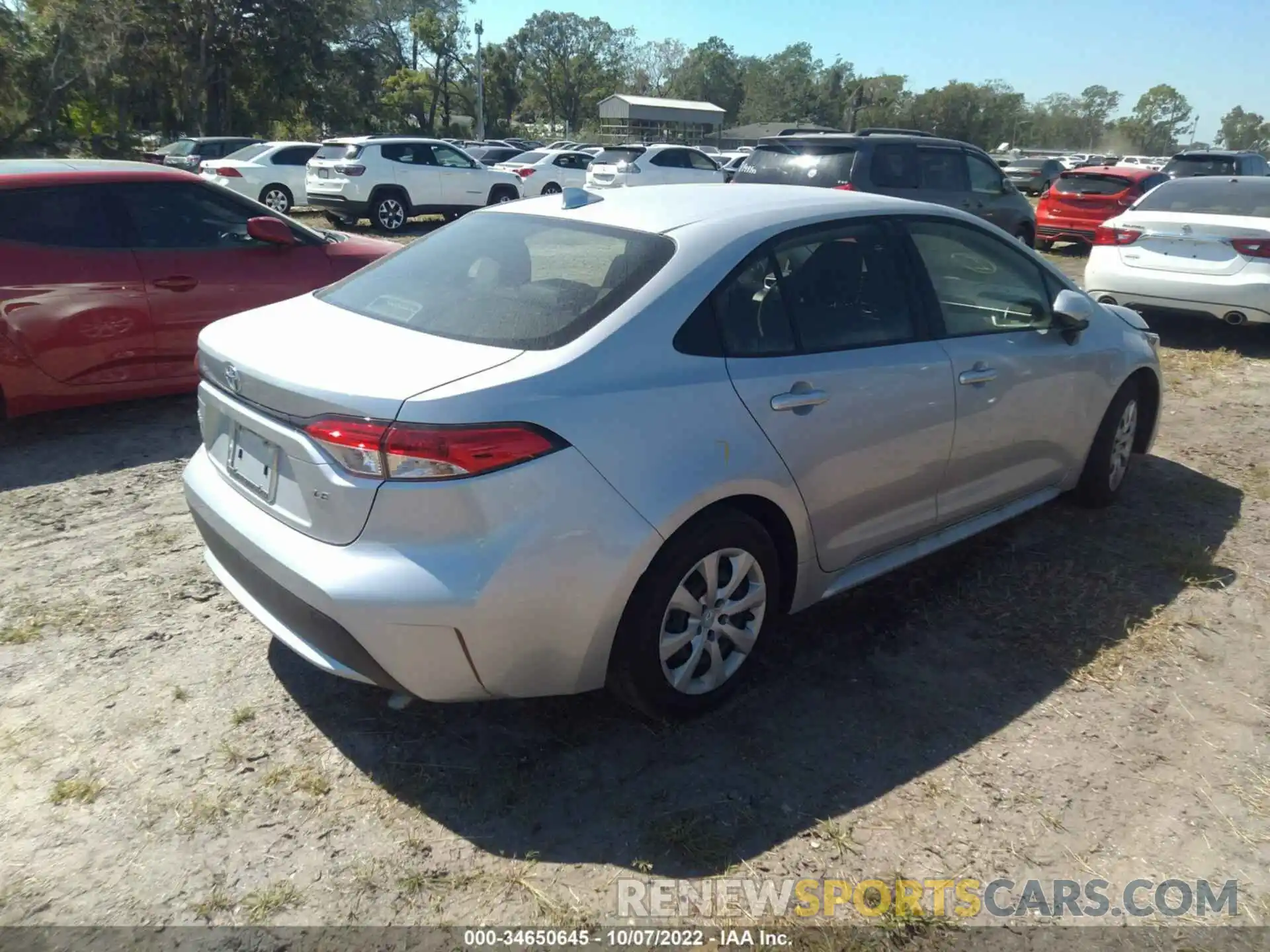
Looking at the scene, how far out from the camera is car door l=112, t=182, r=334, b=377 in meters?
5.71

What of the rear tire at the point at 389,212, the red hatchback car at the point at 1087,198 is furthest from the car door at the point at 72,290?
the red hatchback car at the point at 1087,198

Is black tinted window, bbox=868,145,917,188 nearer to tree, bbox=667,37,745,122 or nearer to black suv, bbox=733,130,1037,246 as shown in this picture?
black suv, bbox=733,130,1037,246

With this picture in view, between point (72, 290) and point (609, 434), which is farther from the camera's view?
point (72, 290)

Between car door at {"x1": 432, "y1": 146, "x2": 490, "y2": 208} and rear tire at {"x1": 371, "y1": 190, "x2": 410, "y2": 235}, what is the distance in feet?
2.79

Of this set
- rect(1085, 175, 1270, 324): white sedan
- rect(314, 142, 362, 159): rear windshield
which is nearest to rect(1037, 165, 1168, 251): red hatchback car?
rect(1085, 175, 1270, 324): white sedan

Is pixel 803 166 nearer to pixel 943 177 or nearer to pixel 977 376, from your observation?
pixel 943 177

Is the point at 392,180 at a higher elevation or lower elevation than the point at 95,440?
higher

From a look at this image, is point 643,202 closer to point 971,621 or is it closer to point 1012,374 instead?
point 1012,374

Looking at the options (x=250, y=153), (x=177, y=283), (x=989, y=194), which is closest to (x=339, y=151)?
(x=250, y=153)

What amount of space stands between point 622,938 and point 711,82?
121234 millimetres

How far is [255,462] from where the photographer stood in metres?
2.91

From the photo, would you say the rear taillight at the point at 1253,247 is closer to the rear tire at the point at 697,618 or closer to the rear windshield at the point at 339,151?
the rear tire at the point at 697,618

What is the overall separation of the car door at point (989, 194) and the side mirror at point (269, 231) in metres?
7.91

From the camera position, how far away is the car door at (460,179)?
17.6 metres
